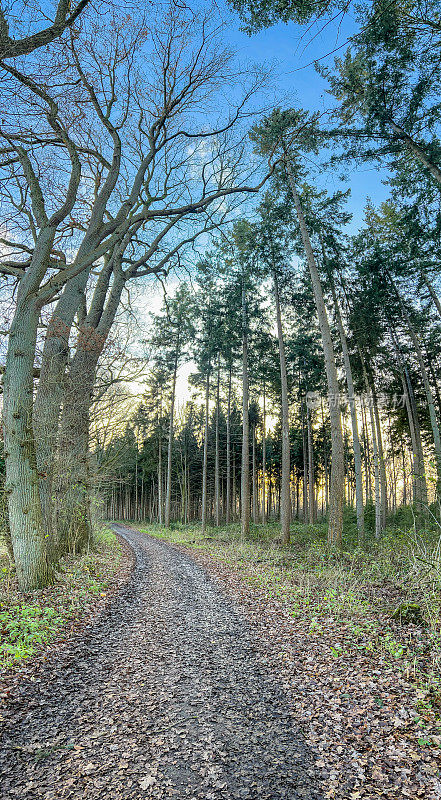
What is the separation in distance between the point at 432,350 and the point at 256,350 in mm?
9285

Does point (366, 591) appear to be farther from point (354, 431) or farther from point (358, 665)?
point (354, 431)

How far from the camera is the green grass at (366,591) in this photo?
4688mm

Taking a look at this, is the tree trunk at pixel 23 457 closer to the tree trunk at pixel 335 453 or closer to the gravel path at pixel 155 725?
the gravel path at pixel 155 725

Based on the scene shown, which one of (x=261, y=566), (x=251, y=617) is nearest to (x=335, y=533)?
(x=261, y=566)

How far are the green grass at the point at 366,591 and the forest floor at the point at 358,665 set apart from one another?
0.08ft

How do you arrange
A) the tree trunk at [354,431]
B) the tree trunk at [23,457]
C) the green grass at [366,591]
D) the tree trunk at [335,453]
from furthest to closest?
the tree trunk at [354,431], the tree trunk at [335,453], the tree trunk at [23,457], the green grass at [366,591]

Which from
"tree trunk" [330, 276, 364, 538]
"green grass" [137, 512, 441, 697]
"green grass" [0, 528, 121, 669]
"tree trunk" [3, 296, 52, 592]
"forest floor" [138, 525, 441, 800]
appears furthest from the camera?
"tree trunk" [330, 276, 364, 538]

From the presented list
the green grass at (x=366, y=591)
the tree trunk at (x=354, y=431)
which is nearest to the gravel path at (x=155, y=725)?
the green grass at (x=366, y=591)

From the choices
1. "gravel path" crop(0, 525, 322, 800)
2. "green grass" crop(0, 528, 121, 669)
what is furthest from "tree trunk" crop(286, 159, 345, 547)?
"green grass" crop(0, 528, 121, 669)

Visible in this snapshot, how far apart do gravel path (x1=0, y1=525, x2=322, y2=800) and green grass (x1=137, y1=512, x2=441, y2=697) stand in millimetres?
1534

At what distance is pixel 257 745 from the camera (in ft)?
10.5

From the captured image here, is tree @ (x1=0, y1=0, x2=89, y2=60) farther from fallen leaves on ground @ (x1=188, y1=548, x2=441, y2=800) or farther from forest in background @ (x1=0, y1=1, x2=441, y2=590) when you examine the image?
fallen leaves on ground @ (x1=188, y1=548, x2=441, y2=800)

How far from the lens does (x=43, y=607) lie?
613 cm

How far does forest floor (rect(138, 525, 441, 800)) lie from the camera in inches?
114
